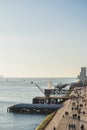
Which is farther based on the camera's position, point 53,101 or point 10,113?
point 53,101

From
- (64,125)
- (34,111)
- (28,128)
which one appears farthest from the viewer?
(34,111)

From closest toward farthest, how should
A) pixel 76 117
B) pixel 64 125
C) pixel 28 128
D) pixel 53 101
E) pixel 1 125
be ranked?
pixel 64 125
pixel 76 117
pixel 28 128
pixel 1 125
pixel 53 101

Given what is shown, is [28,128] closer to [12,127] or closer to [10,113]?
[12,127]

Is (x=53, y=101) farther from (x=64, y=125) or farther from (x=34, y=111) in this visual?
(x=64, y=125)

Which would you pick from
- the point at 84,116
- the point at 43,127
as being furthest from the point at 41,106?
the point at 43,127

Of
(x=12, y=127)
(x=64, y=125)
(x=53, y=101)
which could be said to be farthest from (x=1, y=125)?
(x=53, y=101)

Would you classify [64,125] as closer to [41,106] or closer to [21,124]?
[21,124]

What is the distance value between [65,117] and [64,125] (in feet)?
39.9

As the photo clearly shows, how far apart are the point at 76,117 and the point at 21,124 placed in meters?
24.4

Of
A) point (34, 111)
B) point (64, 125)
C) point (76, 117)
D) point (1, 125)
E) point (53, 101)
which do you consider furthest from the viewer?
point (53, 101)

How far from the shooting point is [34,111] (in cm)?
12488

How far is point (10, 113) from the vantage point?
12519cm

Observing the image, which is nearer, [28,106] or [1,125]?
[1,125]

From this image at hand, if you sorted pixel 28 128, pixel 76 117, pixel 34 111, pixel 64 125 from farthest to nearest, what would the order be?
pixel 34 111, pixel 28 128, pixel 76 117, pixel 64 125
